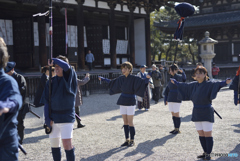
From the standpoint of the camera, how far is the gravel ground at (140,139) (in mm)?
4777

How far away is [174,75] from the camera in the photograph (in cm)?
668

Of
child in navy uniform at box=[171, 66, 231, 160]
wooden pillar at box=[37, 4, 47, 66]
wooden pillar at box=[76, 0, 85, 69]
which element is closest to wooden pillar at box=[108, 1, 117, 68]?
wooden pillar at box=[76, 0, 85, 69]

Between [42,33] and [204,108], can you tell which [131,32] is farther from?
[204,108]

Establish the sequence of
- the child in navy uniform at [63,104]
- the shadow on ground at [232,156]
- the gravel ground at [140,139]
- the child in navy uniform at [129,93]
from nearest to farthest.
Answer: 1. the child in navy uniform at [63,104]
2. the shadow on ground at [232,156]
3. the gravel ground at [140,139]
4. the child in navy uniform at [129,93]

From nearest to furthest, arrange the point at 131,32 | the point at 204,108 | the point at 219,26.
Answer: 1. the point at 204,108
2. the point at 131,32
3. the point at 219,26

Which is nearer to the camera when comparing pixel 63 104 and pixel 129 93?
pixel 63 104

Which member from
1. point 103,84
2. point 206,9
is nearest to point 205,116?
point 103,84

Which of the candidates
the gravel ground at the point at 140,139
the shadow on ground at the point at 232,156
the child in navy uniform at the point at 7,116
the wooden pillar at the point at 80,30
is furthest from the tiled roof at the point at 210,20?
the child in navy uniform at the point at 7,116

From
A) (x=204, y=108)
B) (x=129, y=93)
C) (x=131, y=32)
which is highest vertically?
(x=131, y=32)

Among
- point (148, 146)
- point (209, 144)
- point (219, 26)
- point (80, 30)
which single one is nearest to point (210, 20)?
point (219, 26)

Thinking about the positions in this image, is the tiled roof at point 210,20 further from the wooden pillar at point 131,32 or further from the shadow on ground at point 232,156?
the shadow on ground at point 232,156

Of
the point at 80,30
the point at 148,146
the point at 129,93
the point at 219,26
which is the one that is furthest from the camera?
the point at 219,26

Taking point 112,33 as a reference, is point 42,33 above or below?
below

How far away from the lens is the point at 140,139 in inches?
231
